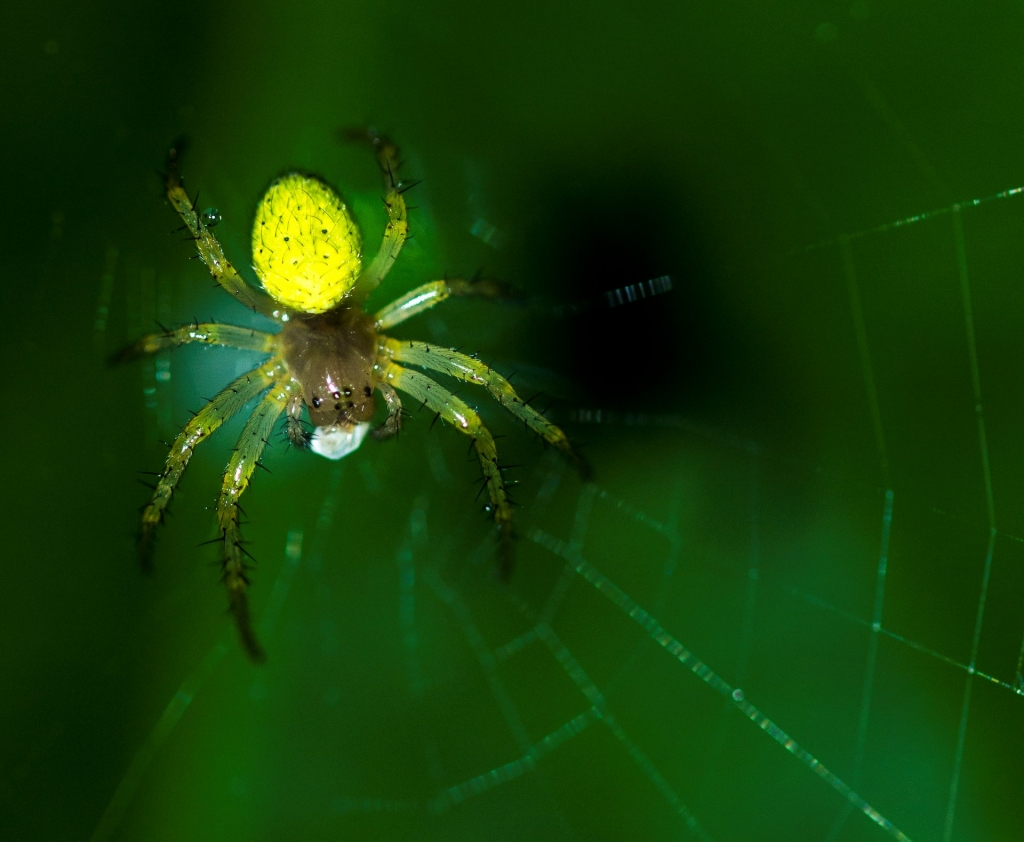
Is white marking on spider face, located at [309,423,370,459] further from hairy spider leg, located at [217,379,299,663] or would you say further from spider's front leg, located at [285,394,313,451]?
hairy spider leg, located at [217,379,299,663]

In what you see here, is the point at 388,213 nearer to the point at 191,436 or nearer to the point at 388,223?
the point at 388,223

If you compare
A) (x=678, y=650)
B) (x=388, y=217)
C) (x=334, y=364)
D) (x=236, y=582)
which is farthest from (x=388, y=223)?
(x=678, y=650)

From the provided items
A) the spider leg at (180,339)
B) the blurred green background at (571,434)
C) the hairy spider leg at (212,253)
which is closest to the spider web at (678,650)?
the blurred green background at (571,434)

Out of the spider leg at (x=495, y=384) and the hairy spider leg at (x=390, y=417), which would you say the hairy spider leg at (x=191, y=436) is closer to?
the hairy spider leg at (x=390, y=417)

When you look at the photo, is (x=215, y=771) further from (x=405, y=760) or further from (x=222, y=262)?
(x=222, y=262)

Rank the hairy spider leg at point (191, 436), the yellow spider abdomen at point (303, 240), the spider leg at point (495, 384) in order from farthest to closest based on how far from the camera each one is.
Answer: the spider leg at point (495, 384) < the hairy spider leg at point (191, 436) < the yellow spider abdomen at point (303, 240)
